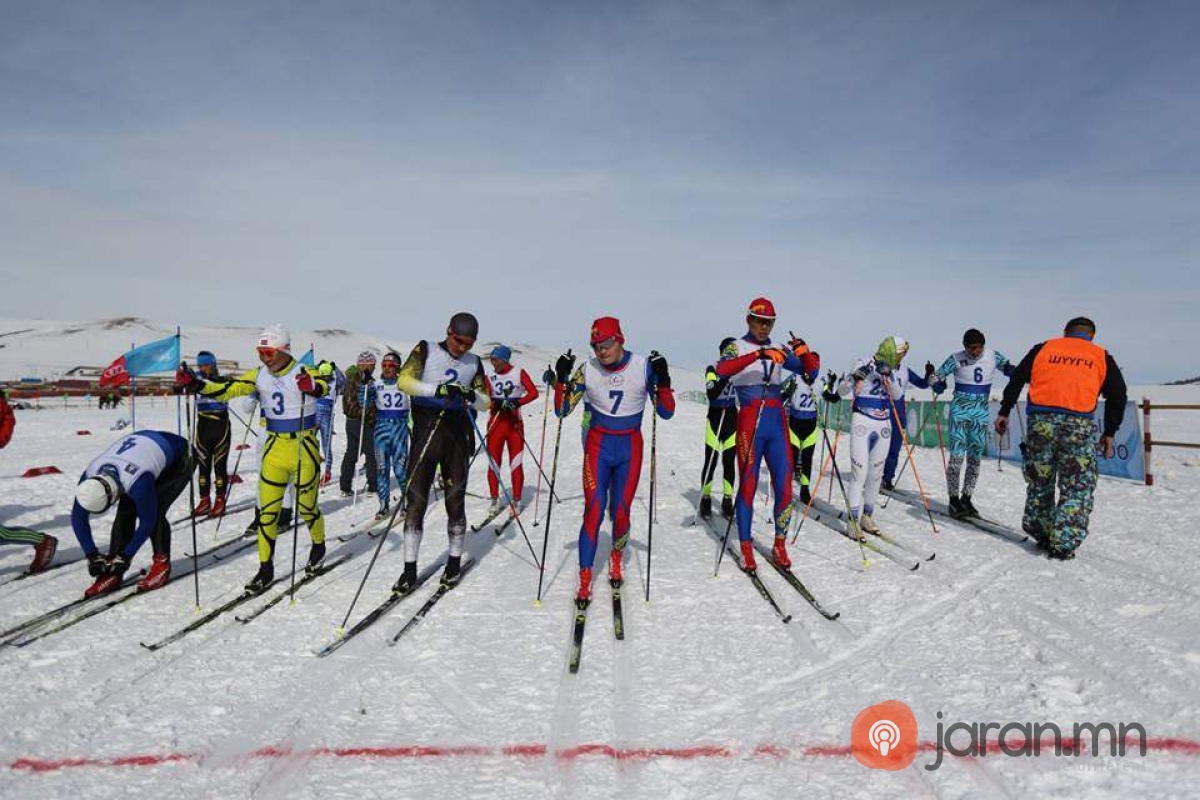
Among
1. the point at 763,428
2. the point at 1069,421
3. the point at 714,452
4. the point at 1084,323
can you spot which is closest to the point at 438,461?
the point at 763,428

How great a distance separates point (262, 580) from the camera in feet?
20.1

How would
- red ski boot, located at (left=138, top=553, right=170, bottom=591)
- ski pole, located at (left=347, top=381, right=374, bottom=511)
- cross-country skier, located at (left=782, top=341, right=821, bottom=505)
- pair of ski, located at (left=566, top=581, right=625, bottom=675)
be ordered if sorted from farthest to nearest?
ski pole, located at (left=347, top=381, right=374, bottom=511), cross-country skier, located at (left=782, top=341, right=821, bottom=505), red ski boot, located at (left=138, top=553, right=170, bottom=591), pair of ski, located at (left=566, top=581, right=625, bottom=675)

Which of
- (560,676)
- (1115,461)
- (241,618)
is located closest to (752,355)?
(560,676)

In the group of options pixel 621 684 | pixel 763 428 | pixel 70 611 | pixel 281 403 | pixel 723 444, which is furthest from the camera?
pixel 723 444

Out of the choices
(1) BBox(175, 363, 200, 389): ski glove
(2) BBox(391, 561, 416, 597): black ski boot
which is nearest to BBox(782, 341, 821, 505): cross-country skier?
(2) BBox(391, 561, 416, 597): black ski boot

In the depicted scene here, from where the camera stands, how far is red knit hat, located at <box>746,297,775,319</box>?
21.4 ft

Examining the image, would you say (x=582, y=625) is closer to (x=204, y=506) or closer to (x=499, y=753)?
(x=499, y=753)

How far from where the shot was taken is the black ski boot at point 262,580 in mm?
5965

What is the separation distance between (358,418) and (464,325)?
5906 mm

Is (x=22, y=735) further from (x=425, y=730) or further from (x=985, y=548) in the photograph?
(x=985, y=548)

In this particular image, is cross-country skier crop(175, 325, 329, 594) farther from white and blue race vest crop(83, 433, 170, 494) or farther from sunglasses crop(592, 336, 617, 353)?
sunglasses crop(592, 336, 617, 353)

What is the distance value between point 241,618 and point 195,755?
2.09 meters

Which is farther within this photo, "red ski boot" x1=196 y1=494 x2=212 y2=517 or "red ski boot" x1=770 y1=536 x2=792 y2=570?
"red ski boot" x1=196 y1=494 x2=212 y2=517

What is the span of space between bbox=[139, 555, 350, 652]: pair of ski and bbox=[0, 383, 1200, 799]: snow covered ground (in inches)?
4.6
